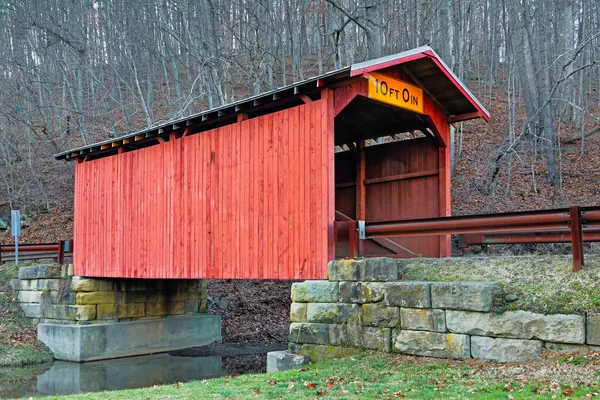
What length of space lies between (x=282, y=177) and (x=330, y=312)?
2573 millimetres

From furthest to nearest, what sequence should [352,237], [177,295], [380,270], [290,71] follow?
1. [290,71]
2. [177,295]
3. [352,237]
4. [380,270]

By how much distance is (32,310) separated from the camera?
17406 mm

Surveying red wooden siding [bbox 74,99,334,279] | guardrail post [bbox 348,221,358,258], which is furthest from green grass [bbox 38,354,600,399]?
red wooden siding [bbox 74,99,334,279]

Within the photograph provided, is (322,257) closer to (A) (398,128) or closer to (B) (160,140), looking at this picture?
(A) (398,128)

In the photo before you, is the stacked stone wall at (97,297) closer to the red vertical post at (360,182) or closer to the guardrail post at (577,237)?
the red vertical post at (360,182)

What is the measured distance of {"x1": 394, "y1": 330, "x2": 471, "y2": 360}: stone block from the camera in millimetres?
7796

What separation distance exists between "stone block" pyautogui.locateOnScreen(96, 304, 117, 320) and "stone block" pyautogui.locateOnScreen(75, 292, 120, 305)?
108 mm

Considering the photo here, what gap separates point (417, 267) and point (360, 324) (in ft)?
3.98

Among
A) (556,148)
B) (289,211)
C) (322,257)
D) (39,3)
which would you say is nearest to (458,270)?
(322,257)

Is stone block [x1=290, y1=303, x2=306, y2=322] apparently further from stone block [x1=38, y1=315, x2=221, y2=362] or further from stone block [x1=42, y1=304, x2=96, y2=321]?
stone block [x1=42, y1=304, x2=96, y2=321]

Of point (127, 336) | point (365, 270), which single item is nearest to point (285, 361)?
point (365, 270)

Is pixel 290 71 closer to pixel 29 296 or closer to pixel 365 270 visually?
pixel 29 296

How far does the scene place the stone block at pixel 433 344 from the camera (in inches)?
307

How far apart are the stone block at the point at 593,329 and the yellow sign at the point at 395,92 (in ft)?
15.7
